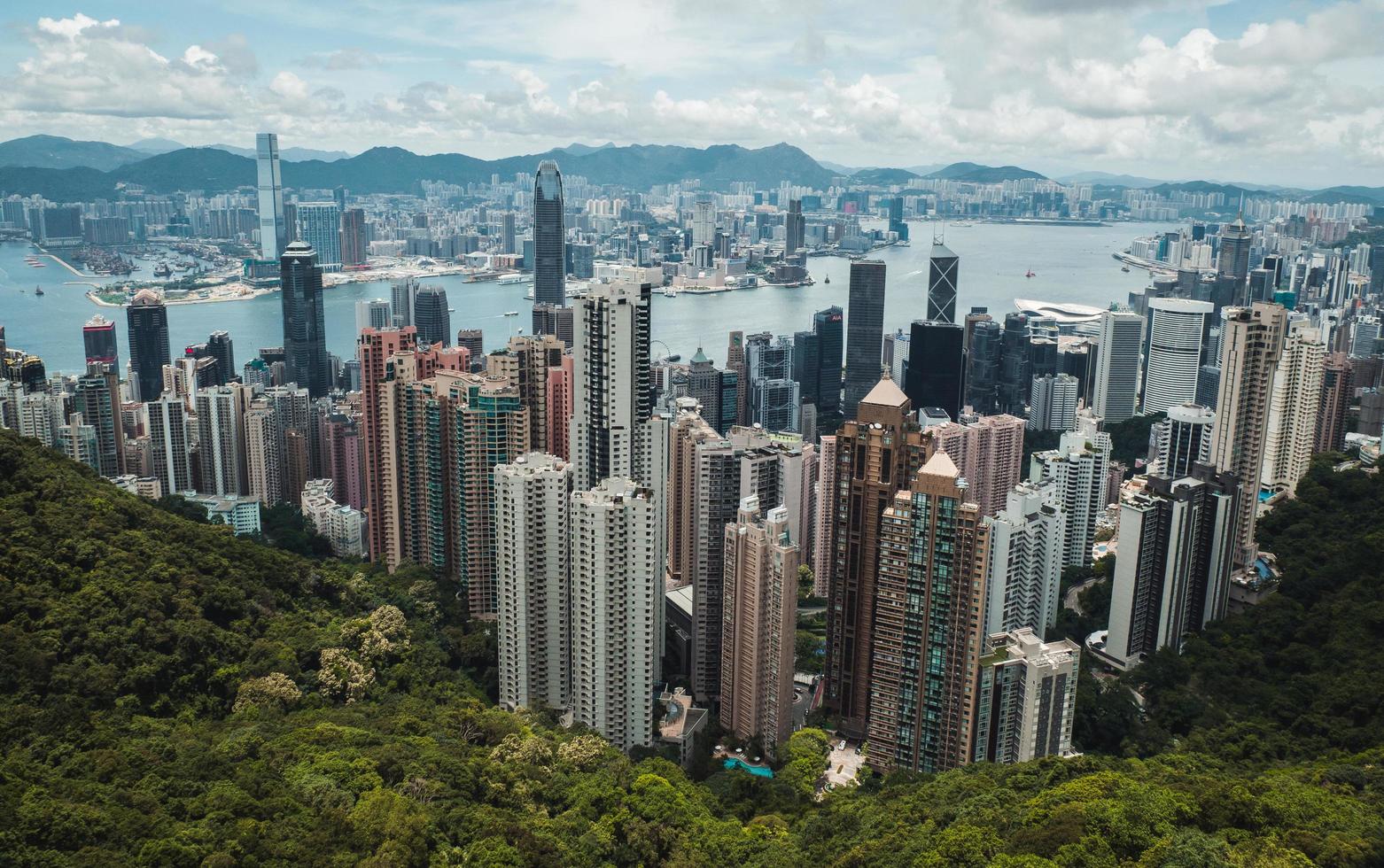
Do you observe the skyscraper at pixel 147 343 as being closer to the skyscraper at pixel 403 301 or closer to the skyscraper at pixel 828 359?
the skyscraper at pixel 403 301

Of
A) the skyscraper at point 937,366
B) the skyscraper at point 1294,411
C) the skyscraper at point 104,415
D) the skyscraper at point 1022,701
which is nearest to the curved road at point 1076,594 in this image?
the skyscraper at point 1294,411

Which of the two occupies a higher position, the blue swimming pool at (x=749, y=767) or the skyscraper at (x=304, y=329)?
the skyscraper at (x=304, y=329)

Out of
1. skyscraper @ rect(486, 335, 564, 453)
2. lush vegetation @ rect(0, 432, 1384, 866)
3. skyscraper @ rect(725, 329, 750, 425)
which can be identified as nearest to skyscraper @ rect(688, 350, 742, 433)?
skyscraper @ rect(725, 329, 750, 425)

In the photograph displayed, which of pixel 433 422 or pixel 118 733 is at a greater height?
pixel 433 422

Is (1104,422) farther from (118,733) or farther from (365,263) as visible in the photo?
(365,263)

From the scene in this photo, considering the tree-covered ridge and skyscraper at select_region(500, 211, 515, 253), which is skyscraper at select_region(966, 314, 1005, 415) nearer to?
the tree-covered ridge

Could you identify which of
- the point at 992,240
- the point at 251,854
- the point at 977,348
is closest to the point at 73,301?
the point at 977,348
